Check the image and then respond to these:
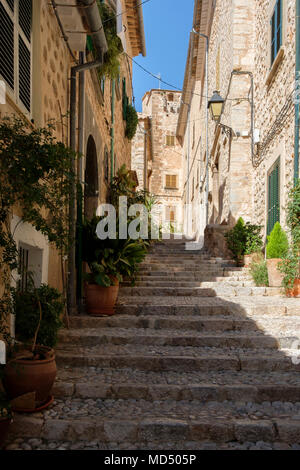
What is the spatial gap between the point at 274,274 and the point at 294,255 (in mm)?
738

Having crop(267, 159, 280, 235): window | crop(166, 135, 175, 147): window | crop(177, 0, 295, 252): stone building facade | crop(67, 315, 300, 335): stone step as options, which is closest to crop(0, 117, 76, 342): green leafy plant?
crop(67, 315, 300, 335): stone step

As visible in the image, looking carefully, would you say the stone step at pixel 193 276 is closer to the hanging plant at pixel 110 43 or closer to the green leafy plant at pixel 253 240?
the green leafy plant at pixel 253 240

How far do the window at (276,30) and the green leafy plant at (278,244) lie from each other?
3.26 metres

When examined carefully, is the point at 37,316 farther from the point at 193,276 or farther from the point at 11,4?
the point at 193,276

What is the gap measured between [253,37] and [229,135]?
243 cm

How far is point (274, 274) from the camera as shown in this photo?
6922 mm

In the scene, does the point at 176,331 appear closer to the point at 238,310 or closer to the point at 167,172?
the point at 238,310

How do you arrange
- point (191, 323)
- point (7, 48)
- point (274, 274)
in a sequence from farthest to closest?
point (274, 274), point (191, 323), point (7, 48)

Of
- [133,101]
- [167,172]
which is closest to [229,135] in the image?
[133,101]

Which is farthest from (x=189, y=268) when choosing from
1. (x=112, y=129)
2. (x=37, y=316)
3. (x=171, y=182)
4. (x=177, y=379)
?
(x=171, y=182)

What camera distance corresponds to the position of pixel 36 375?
2.94 m

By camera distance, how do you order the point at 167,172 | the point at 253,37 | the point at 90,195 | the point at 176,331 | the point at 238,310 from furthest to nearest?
1. the point at 167,172
2. the point at 253,37
3. the point at 90,195
4. the point at 238,310
5. the point at 176,331

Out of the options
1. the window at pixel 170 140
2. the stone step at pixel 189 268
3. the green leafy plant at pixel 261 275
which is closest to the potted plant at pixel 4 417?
the green leafy plant at pixel 261 275

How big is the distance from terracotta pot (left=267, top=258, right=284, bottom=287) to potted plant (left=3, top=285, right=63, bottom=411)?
421cm
